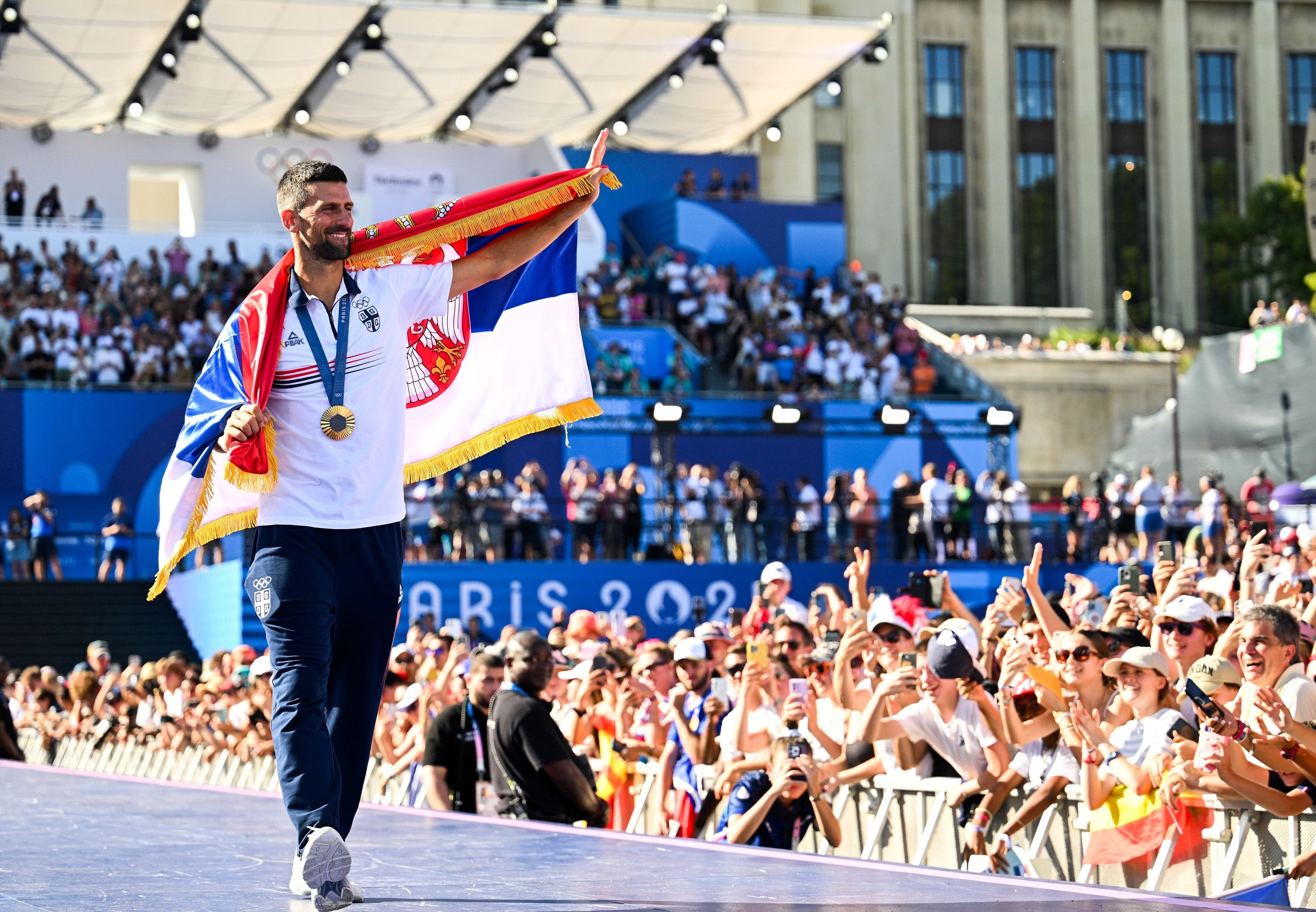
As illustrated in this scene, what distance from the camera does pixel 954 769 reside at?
7.73 metres

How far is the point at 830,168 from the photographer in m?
52.6

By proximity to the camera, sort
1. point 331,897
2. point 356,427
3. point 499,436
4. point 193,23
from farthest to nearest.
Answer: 1. point 193,23
2. point 499,436
3. point 356,427
4. point 331,897

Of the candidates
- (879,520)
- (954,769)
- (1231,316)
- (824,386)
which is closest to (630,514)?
(879,520)

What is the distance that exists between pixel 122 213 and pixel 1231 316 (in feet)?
114

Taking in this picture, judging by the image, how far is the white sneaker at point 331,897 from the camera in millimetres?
4578

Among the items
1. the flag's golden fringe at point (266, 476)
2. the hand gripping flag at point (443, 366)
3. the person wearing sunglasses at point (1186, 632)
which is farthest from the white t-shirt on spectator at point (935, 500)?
the flag's golden fringe at point (266, 476)

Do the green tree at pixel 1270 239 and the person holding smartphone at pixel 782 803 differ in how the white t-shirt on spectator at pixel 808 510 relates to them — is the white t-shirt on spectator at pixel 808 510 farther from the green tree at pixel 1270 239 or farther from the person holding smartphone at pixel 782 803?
the green tree at pixel 1270 239

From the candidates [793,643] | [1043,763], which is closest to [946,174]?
[793,643]

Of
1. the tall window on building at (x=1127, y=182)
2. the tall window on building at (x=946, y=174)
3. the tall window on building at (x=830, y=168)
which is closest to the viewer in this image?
the tall window on building at (x=830, y=168)

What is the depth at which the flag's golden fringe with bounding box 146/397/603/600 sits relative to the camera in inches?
208

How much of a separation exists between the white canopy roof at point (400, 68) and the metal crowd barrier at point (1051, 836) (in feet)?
75.4

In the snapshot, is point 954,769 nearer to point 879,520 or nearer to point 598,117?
point 879,520

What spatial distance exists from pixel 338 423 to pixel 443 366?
94cm

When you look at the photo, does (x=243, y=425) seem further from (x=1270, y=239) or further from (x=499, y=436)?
(x=1270, y=239)
